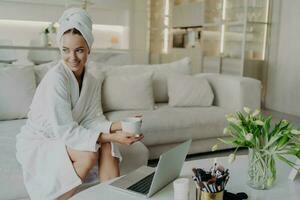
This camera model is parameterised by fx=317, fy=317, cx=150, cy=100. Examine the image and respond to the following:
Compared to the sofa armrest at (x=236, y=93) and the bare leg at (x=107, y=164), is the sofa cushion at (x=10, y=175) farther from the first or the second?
the sofa armrest at (x=236, y=93)

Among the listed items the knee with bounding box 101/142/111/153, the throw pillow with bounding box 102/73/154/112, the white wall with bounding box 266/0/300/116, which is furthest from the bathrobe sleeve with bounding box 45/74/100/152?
the white wall with bounding box 266/0/300/116

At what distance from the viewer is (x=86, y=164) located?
1381mm

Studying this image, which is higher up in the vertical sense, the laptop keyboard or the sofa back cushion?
the sofa back cushion

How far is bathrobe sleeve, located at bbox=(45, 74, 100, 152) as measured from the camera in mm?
1365

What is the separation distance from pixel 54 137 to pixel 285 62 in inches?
153

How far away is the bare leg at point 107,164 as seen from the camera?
1477mm

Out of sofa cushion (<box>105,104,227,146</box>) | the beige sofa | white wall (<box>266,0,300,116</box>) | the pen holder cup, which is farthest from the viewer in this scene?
white wall (<box>266,0,300,116</box>)

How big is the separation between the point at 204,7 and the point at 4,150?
4.52m

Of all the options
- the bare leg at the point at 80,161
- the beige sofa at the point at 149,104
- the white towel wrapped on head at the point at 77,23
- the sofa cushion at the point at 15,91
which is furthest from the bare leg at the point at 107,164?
the sofa cushion at the point at 15,91

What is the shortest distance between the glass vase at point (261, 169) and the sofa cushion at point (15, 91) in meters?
1.72

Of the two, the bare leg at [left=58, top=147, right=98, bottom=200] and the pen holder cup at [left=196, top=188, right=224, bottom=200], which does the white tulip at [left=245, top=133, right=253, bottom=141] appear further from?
the bare leg at [left=58, top=147, right=98, bottom=200]

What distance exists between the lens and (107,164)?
1488mm

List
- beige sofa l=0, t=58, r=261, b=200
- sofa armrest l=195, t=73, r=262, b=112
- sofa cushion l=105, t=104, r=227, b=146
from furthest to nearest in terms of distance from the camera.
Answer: sofa armrest l=195, t=73, r=262, b=112 → sofa cushion l=105, t=104, r=227, b=146 → beige sofa l=0, t=58, r=261, b=200

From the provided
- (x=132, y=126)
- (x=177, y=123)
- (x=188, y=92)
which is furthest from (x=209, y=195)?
(x=188, y=92)
